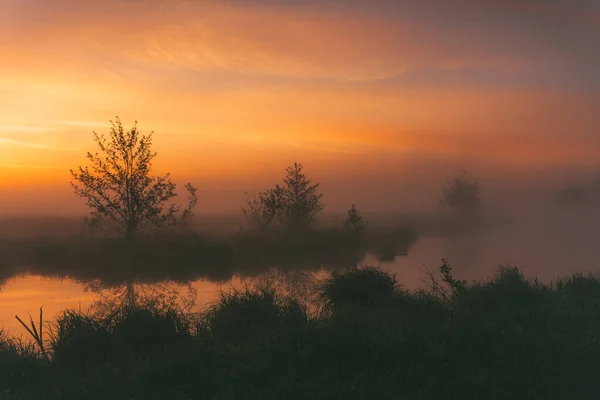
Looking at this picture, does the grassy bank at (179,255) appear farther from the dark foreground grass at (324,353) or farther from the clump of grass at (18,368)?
the dark foreground grass at (324,353)

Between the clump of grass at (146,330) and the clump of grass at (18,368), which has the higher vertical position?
the clump of grass at (146,330)

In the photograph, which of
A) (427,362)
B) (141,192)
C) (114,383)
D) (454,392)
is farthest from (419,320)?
(141,192)

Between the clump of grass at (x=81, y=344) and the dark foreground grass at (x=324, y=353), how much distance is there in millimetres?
24

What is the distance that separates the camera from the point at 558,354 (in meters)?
8.83

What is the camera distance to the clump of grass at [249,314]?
11445 millimetres

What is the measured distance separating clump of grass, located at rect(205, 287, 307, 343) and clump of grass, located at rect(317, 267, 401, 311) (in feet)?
5.47

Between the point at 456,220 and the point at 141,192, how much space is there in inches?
2478

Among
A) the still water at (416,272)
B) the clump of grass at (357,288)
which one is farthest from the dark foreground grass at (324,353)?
the still water at (416,272)

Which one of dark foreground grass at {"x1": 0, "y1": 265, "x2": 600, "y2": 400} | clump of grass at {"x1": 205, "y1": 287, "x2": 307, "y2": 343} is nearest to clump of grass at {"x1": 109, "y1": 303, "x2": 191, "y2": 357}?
dark foreground grass at {"x1": 0, "y1": 265, "x2": 600, "y2": 400}

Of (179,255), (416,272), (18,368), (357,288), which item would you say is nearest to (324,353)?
(357,288)

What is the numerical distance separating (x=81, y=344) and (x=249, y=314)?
3.50 meters

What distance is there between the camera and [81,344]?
36.2ft

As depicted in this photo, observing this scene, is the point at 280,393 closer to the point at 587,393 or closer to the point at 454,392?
the point at 454,392

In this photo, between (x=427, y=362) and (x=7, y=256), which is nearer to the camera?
(x=427, y=362)
